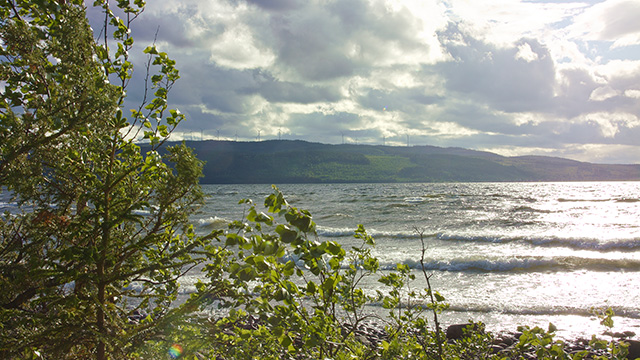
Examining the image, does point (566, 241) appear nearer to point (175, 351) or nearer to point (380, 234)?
point (380, 234)

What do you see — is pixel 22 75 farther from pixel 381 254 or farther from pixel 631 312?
pixel 381 254

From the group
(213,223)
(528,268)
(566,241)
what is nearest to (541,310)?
(528,268)

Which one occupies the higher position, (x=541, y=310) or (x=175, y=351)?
(x=175, y=351)

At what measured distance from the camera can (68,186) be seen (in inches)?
106

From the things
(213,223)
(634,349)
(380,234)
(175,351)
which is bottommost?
(213,223)

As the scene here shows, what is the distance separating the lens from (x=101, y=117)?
8.52 feet

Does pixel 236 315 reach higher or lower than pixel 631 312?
higher

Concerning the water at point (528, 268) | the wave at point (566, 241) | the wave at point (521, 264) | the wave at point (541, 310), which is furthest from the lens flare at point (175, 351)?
the wave at point (566, 241)

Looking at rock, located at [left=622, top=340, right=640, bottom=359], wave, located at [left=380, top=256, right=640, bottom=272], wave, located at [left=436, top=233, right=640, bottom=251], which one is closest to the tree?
rock, located at [left=622, top=340, right=640, bottom=359]

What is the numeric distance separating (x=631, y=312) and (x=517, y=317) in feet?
11.9

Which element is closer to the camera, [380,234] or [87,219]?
[87,219]

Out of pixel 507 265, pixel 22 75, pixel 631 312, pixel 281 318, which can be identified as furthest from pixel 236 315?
pixel 507 265

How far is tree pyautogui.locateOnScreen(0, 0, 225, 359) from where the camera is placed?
2355mm

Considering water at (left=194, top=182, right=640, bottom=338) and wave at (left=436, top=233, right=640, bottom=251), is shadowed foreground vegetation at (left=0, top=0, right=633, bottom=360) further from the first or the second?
wave at (left=436, top=233, right=640, bottom=251)
